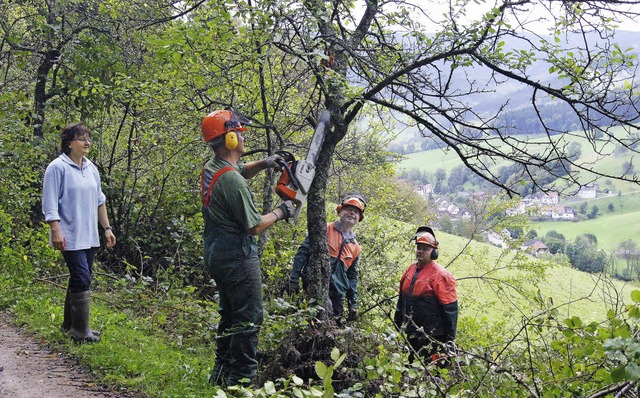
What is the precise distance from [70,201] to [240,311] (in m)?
2.14

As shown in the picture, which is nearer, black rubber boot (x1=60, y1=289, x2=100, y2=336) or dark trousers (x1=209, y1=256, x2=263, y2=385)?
dark trousers (x1=209, y1=256, x2=263, y2=385)

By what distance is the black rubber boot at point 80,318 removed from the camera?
5.13 meters

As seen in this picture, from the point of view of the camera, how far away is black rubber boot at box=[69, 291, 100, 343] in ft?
16.8

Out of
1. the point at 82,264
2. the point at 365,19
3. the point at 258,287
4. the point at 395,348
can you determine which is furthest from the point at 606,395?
the point at 82,264

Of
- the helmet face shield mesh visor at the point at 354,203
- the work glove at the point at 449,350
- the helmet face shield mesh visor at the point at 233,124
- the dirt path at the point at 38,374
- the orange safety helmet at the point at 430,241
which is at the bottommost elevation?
the dirt path at the point at 38,374

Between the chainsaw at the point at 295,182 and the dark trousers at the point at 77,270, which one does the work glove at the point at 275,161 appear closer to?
the chainsaw at the point at 295,182

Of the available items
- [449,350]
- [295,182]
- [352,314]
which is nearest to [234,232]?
[295,182]

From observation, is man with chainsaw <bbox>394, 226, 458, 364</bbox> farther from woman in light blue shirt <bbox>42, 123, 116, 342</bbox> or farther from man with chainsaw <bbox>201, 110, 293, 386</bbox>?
woman in light blue shirt <bbox>42, 123, 116, 342</bbox>

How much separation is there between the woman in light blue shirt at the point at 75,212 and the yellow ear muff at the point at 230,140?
183 centimetres

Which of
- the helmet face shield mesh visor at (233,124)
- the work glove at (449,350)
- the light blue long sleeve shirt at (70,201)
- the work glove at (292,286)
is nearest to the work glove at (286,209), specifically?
the helmet face shield mesh visor at (233,124)

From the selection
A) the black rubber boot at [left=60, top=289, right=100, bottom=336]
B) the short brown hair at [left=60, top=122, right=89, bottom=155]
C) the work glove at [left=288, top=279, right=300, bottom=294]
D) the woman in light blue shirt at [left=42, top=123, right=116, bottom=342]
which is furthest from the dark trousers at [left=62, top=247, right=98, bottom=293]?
the work glove at [left=288, top=279, right=300, bottom=294]

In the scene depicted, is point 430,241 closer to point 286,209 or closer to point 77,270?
point 286,209

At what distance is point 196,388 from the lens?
4332mm

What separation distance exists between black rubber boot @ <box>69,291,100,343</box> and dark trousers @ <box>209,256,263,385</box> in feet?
5.19
